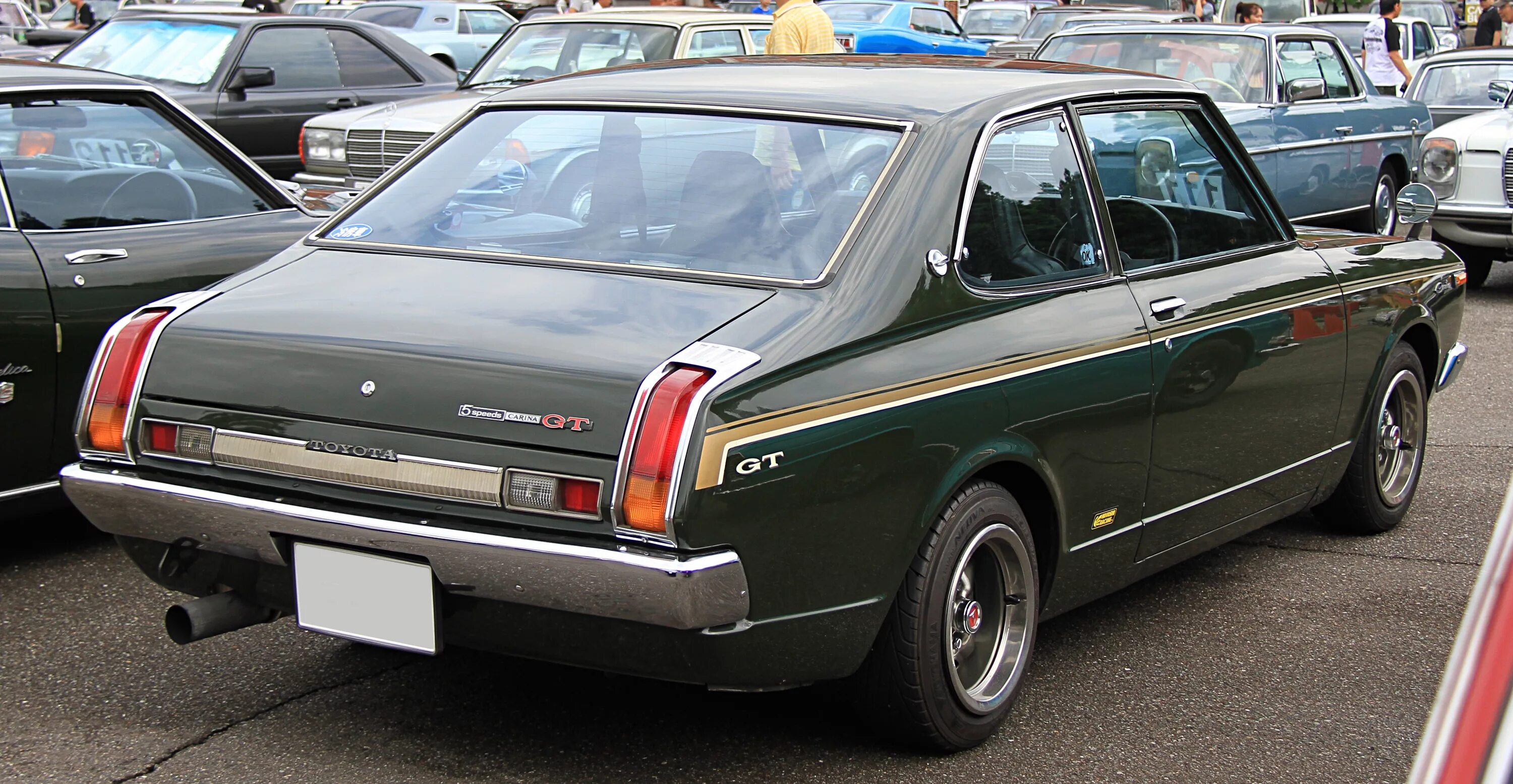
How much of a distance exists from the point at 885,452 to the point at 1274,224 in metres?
2.24

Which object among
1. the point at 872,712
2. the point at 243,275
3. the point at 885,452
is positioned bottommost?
the point at 872,712

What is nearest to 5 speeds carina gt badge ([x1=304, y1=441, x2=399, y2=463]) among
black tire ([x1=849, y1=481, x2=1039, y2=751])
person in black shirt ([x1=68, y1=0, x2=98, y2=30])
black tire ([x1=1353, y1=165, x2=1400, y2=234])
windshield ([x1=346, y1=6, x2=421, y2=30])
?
black tire ([x1=849, y1=481, x2=1039, y2=751])

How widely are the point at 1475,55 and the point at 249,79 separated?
10398 millimetres

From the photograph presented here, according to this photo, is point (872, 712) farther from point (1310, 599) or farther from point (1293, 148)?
point (1293, 148)

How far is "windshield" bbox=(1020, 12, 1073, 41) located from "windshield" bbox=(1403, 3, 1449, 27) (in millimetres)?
11675

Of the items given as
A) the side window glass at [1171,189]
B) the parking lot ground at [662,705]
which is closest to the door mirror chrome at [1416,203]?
the side window glass at [1171,189]

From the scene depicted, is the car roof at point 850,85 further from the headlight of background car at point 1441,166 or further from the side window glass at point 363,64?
the side window glass at point 363,64

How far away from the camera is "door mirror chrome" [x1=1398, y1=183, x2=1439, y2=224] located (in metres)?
5.78

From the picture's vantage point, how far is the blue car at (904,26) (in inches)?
790

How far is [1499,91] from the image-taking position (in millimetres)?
13156

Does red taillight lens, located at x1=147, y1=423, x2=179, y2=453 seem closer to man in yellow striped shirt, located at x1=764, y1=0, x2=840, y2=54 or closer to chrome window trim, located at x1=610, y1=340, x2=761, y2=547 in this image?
chrome window trim, located at x1=610, y1=340, x2=761, y2=547

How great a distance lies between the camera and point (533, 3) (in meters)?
31.5

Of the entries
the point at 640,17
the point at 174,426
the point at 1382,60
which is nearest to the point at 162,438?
the point at 174,426

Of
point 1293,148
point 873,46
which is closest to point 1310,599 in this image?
point 1293,148
